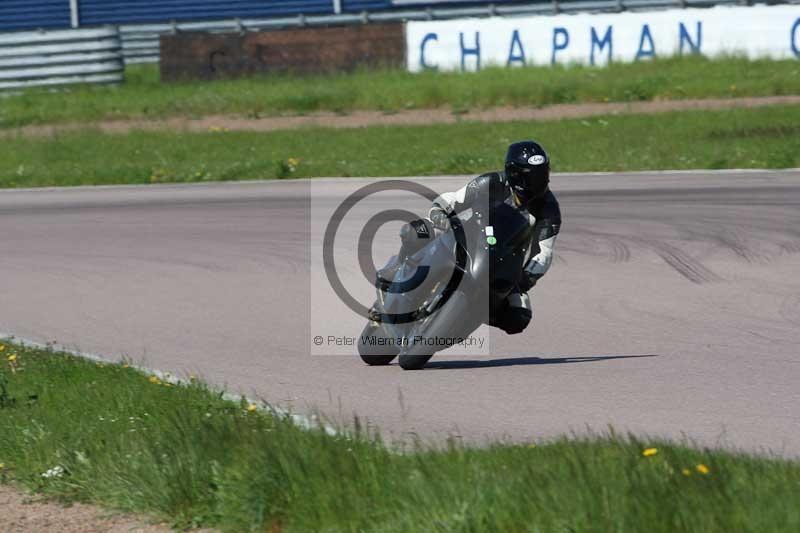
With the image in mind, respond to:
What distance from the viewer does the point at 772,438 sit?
6.77 m

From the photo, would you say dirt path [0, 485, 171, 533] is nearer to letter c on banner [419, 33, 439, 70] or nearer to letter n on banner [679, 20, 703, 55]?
letter n on banner [679, 20, 703, 55]

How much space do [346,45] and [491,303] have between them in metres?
22.9

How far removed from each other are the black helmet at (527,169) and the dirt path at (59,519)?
3.40m

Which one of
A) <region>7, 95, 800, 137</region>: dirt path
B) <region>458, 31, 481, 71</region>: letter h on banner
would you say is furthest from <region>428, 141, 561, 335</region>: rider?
<region>458, 31, 481, 71</region>: letter h on banner

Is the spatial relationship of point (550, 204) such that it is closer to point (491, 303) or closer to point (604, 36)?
point (491, 303)

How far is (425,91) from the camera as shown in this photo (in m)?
26.7

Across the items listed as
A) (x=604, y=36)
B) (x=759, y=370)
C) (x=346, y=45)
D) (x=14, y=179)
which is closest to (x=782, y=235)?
(x=759, y=370)

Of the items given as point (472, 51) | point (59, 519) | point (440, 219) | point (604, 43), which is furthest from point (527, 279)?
point (472, 51)

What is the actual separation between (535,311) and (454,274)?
8.97ft

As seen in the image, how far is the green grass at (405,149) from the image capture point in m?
19.7

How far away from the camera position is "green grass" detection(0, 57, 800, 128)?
2573cm

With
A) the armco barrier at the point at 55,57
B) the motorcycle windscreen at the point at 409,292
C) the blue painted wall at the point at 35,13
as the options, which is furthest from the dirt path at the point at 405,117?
the blue painted wall at the point at 35,13

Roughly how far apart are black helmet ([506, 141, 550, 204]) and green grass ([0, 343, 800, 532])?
2.30 m

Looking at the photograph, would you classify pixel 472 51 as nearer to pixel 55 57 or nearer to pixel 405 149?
pixel 405 149
